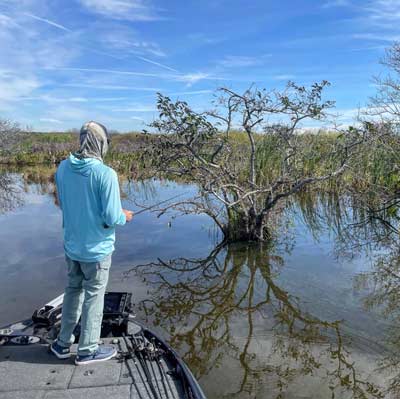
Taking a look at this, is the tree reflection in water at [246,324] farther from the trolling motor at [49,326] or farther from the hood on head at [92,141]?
the hood on head at [92,141]

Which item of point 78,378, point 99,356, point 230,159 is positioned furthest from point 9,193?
point 78,378

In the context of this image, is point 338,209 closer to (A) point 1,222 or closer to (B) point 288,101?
(B) point 288,101

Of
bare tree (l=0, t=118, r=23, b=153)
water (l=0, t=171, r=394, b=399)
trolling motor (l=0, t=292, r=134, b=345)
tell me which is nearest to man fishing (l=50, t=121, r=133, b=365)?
trolling motor (l=0, t=292, r=134, b=345)

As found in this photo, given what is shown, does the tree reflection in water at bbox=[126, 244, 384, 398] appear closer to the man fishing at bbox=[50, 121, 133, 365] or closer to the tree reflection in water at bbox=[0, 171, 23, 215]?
the man fishing at bbox=[50, 121, 133, 365]

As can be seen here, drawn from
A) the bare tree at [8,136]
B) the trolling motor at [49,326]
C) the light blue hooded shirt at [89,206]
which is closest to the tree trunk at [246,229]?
the trolling motor at [49,326]

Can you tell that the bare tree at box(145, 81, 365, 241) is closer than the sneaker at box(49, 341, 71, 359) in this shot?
No

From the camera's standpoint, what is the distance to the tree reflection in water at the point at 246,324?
12.7 ft

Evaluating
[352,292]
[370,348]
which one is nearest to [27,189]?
[352,292]

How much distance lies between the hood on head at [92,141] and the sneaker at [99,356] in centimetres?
149

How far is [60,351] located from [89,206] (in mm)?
1187

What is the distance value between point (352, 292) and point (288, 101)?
3.32 metres

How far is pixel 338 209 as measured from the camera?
1166 centimetres

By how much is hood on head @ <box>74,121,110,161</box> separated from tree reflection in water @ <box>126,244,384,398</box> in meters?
2.20

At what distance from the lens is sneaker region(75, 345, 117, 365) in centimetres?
318
